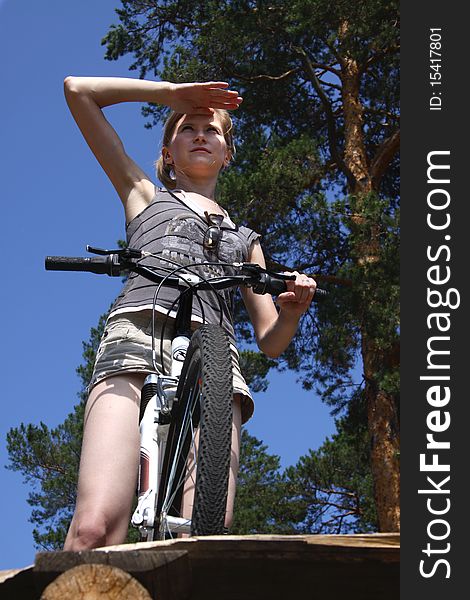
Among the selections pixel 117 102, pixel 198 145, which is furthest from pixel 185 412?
pixel 117 102

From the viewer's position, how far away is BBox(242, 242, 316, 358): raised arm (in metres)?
3.20

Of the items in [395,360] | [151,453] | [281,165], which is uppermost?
[281,165]

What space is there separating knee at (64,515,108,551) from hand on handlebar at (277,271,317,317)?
0.95m

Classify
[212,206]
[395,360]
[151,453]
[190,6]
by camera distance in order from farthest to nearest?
[190,6] < [395,360] < [212,206] < [151,453]

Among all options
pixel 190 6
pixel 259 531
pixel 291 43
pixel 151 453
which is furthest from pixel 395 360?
pixel 151 453

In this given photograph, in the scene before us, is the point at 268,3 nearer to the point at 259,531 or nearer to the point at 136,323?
the point at 259,531

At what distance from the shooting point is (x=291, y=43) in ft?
42.2

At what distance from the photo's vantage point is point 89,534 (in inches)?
107

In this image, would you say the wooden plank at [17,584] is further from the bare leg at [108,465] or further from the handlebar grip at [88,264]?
the handlebar grip at [88,264]

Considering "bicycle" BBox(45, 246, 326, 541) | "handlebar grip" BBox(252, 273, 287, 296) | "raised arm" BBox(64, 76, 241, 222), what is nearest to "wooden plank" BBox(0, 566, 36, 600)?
"bicycle" BBox(45, 246, 326, 541)

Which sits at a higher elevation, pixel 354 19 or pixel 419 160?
pixel 354 19

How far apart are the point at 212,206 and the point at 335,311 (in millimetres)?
7842

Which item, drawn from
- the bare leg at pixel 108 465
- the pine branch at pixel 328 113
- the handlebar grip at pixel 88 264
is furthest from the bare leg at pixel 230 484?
the pine branch at pixel 328 113

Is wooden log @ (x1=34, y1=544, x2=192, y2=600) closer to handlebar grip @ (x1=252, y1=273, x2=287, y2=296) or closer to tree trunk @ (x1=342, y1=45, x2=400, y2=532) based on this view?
handlebar grip @ (x1=252, y1=273, x2=287, y2=296)
